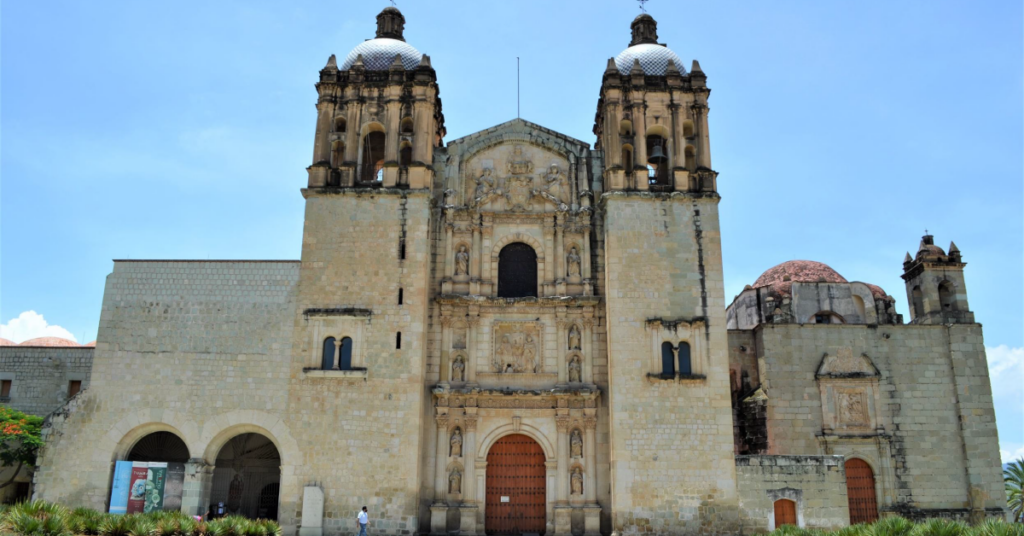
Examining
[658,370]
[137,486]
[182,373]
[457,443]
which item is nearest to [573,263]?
[658,370]

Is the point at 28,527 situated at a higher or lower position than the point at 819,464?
lower

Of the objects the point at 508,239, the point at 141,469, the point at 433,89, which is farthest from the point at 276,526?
the point at 433,89

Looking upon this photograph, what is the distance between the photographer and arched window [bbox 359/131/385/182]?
90.2 ft

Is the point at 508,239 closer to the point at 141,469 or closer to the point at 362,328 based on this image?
the point at 362,328

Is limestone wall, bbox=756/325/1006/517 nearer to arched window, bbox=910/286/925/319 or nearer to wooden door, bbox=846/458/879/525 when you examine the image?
wooden door, bbox=846/458/879/525

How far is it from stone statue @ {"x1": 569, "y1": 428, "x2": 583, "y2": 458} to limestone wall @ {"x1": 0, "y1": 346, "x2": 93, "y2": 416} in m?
16.7

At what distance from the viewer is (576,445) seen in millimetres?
23516

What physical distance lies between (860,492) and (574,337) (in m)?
10.5

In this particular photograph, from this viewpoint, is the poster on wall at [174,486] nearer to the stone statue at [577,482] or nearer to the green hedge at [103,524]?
the green hedge at [103,524]

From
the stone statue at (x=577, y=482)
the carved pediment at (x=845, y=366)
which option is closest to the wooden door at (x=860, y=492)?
the carved pediment at (x=845, y=366)

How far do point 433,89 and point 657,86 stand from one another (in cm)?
786

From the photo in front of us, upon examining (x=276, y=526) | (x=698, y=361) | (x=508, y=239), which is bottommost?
(x=276, y=526)

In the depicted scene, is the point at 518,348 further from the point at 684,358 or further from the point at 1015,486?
the point at 1015,486

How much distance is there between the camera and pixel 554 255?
25.3m
